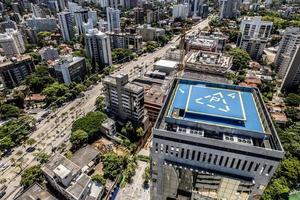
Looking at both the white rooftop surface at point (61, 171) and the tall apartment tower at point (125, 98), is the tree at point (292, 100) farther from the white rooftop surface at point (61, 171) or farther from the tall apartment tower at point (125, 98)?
the white rooftop surface at point (61, 171)

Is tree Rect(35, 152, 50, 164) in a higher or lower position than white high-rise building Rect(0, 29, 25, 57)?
lower

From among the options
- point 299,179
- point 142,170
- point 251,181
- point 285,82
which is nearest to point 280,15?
point 285,82

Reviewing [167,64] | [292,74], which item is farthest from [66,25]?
[292,74]

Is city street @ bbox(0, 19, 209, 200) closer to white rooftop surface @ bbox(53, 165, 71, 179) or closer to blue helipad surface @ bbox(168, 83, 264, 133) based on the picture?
white rooftop surface @ bbox(53, 165, 71, 179)

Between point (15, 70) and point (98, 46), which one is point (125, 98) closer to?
point (98, 46)

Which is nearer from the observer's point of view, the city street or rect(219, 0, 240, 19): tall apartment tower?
the city street

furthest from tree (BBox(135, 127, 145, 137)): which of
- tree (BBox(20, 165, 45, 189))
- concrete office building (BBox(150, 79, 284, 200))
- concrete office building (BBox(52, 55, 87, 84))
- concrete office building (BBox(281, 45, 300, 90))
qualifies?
concrete office building (BBox(281, 45, 300, 90))

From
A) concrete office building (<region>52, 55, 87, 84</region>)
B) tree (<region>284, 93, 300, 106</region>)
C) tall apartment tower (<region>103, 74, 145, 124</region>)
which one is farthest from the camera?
concrete office building (<region>52, 55, 87, 84</region>)
